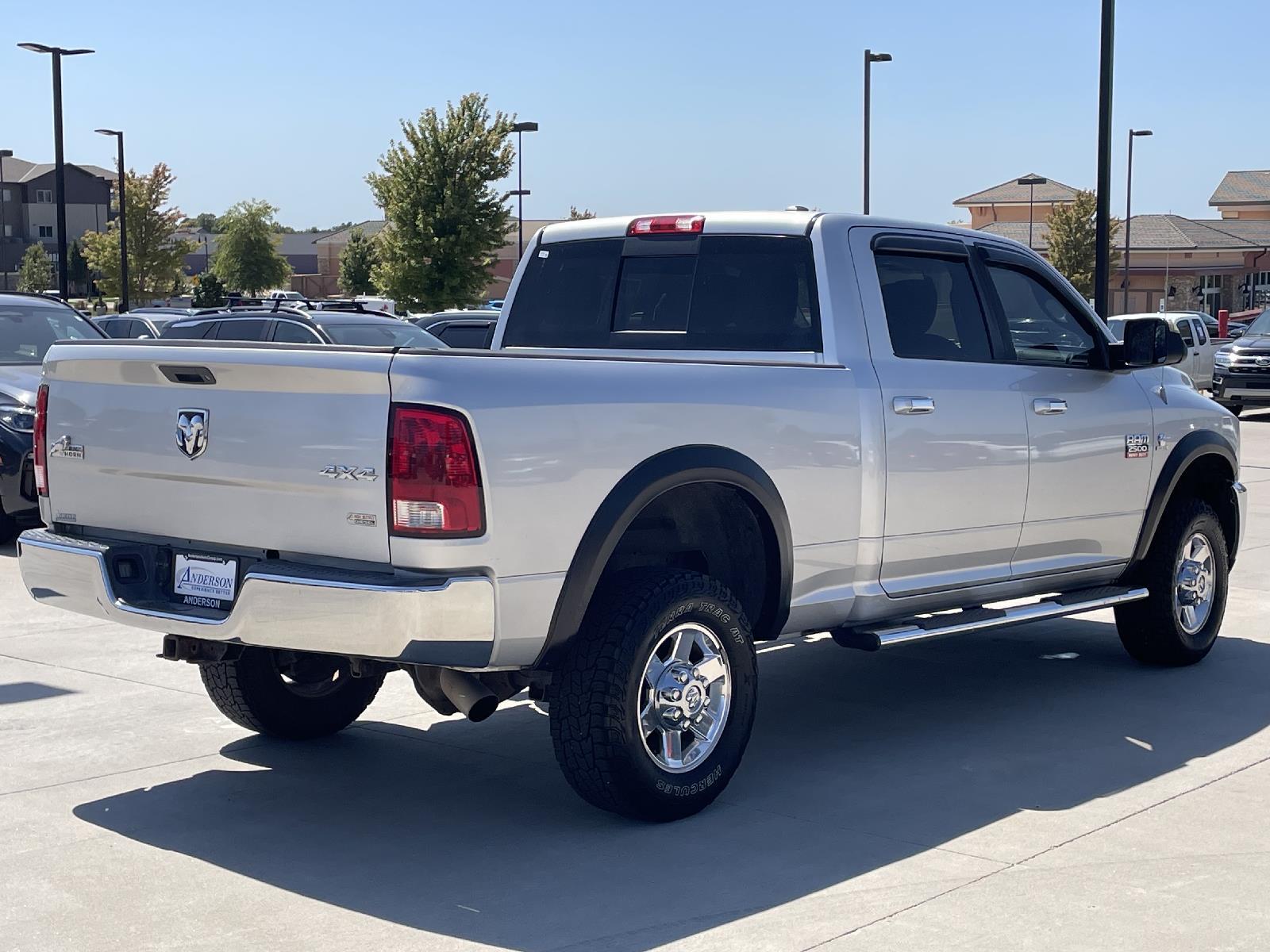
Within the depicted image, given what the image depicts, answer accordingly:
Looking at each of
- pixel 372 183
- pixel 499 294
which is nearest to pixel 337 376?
pixel 372 183

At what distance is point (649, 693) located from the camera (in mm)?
5262

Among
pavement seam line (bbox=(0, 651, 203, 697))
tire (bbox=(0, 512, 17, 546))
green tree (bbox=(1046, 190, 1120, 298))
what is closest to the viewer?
pavement seam line (bbox=(0, 651, 203, 697))

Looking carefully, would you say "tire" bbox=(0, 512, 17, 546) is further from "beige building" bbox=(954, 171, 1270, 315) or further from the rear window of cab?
"beige building" bbox=(954, 171, 1270, 315)

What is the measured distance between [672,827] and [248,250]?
11622 cm

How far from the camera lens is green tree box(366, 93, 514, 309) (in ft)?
155

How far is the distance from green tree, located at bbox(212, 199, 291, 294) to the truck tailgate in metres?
113

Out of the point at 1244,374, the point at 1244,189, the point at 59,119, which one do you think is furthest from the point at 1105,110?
the point at 1244,189

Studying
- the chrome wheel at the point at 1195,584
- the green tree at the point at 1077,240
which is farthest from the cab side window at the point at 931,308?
the green tree at the point at 1077,240

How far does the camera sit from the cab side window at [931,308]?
6410 mm

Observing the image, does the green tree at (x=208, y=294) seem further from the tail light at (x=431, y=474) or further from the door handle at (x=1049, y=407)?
the tail light at (x=431, y=474)

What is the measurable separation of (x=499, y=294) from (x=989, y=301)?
10385 centimetres

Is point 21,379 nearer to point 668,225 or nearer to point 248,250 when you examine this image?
point 668,225

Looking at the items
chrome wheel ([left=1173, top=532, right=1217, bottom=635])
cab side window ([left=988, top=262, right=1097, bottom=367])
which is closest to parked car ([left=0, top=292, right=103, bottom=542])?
cab side window ([left=988, top=262, right=1097, bottom=367])

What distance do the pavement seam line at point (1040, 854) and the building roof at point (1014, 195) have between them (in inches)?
3396
